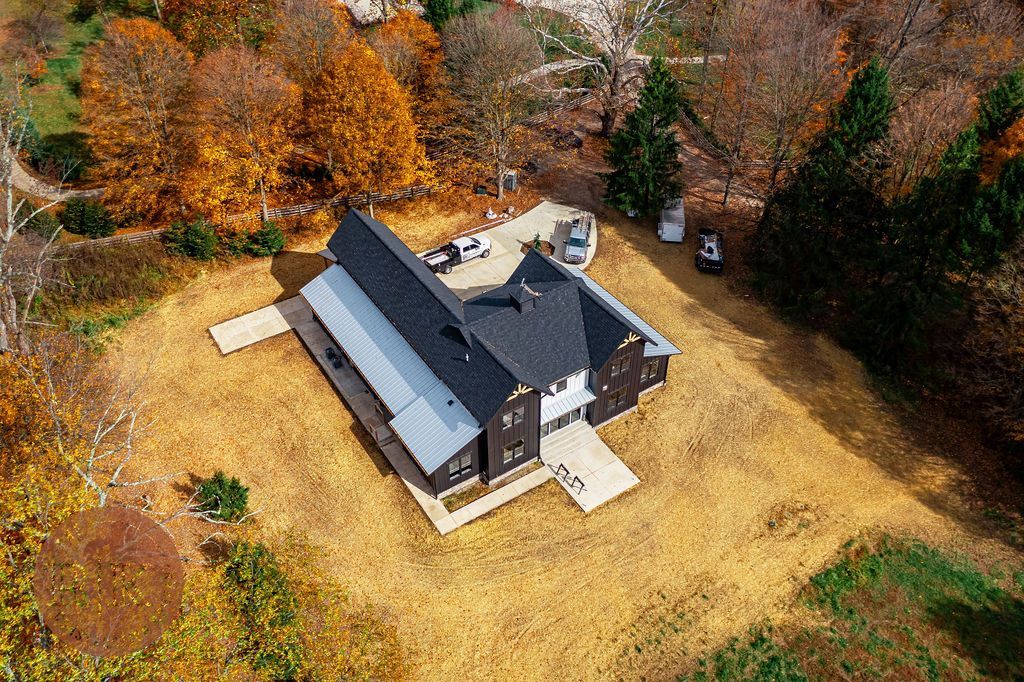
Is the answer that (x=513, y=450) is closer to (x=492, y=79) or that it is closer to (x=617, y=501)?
(x=617, y=501)

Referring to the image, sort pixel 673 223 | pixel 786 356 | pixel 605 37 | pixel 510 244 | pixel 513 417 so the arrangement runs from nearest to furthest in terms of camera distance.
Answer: pixel 513 417 → pixel 786 356 → pixel 510 244 → pixel 673 223 → pixel 605 37

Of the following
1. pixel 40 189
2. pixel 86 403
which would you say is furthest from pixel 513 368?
pixel 40 189

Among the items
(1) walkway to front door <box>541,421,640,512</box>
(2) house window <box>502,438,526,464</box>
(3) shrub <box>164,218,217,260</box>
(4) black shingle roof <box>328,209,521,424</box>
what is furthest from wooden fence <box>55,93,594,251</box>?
(2) house window <box>502,438,526,464</box>

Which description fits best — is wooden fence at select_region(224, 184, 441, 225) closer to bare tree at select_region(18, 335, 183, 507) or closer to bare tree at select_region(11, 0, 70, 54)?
bare tree at select_region(18, 335, 183, 507)

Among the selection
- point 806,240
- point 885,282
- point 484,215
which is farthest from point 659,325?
point 484,215

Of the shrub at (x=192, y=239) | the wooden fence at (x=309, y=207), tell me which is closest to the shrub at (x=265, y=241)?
the wooden fence at (x=309, y=207)

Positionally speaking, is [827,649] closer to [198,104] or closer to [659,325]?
[659,325]

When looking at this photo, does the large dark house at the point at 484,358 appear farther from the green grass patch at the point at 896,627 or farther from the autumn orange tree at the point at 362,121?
the green grass patch at the point at 896,627

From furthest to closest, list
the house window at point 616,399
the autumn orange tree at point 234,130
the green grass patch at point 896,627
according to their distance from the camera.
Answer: the autumn orange tree at point 234,130
the house window at point 616,399
the green grass patch at point 896,627
